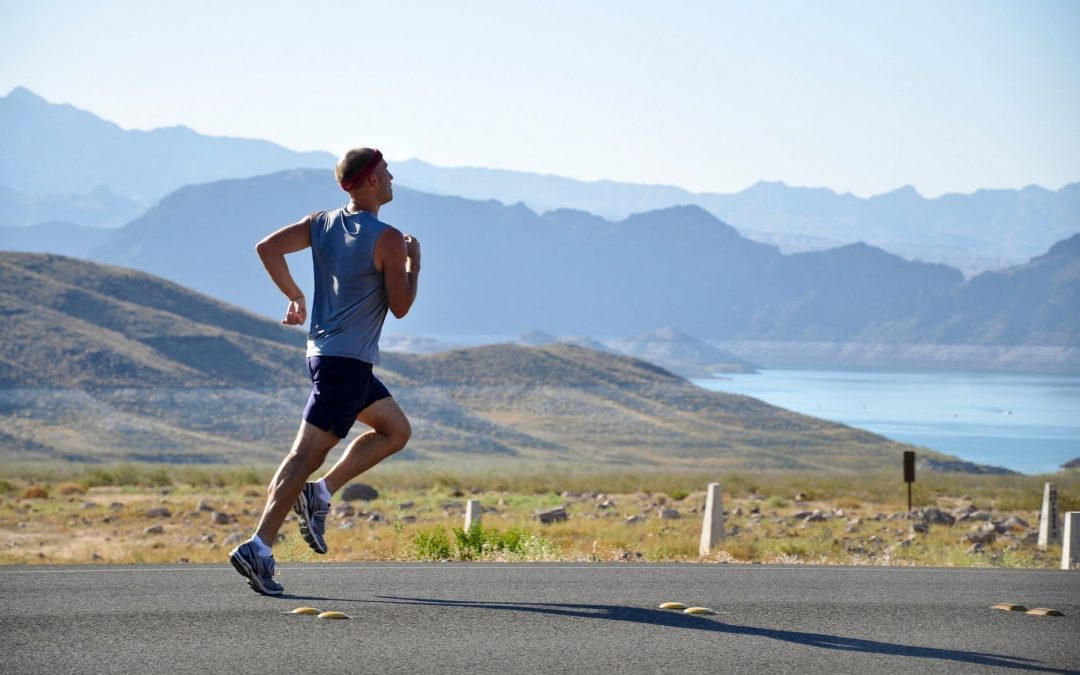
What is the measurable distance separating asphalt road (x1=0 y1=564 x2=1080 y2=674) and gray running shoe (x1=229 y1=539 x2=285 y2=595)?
0.35 feet

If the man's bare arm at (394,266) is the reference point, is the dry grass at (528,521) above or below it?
below

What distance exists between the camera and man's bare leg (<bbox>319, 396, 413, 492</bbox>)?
7.38 metres

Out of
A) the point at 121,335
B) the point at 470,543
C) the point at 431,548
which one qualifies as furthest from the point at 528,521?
the point at 121,335

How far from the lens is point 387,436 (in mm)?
7488

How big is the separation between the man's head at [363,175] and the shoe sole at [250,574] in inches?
73.9

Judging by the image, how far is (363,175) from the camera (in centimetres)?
720

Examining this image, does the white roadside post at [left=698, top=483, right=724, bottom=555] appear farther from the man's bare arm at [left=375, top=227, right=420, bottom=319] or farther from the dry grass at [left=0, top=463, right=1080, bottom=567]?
the man's bare arm at [left=375, top=227, right=420, bottom=319]

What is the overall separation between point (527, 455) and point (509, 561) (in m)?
71.1

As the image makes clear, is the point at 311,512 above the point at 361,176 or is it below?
below

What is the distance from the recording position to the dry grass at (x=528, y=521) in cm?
1611

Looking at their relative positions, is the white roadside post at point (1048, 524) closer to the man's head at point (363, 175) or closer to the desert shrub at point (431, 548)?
the desert shrub at point (431, 548)

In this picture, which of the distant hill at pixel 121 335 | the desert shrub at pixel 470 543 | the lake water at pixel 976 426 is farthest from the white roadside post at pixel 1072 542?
the lake water at pixel 976 426

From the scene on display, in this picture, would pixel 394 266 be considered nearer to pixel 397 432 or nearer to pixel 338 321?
pixel 338 321

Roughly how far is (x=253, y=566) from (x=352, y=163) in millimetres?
2048
